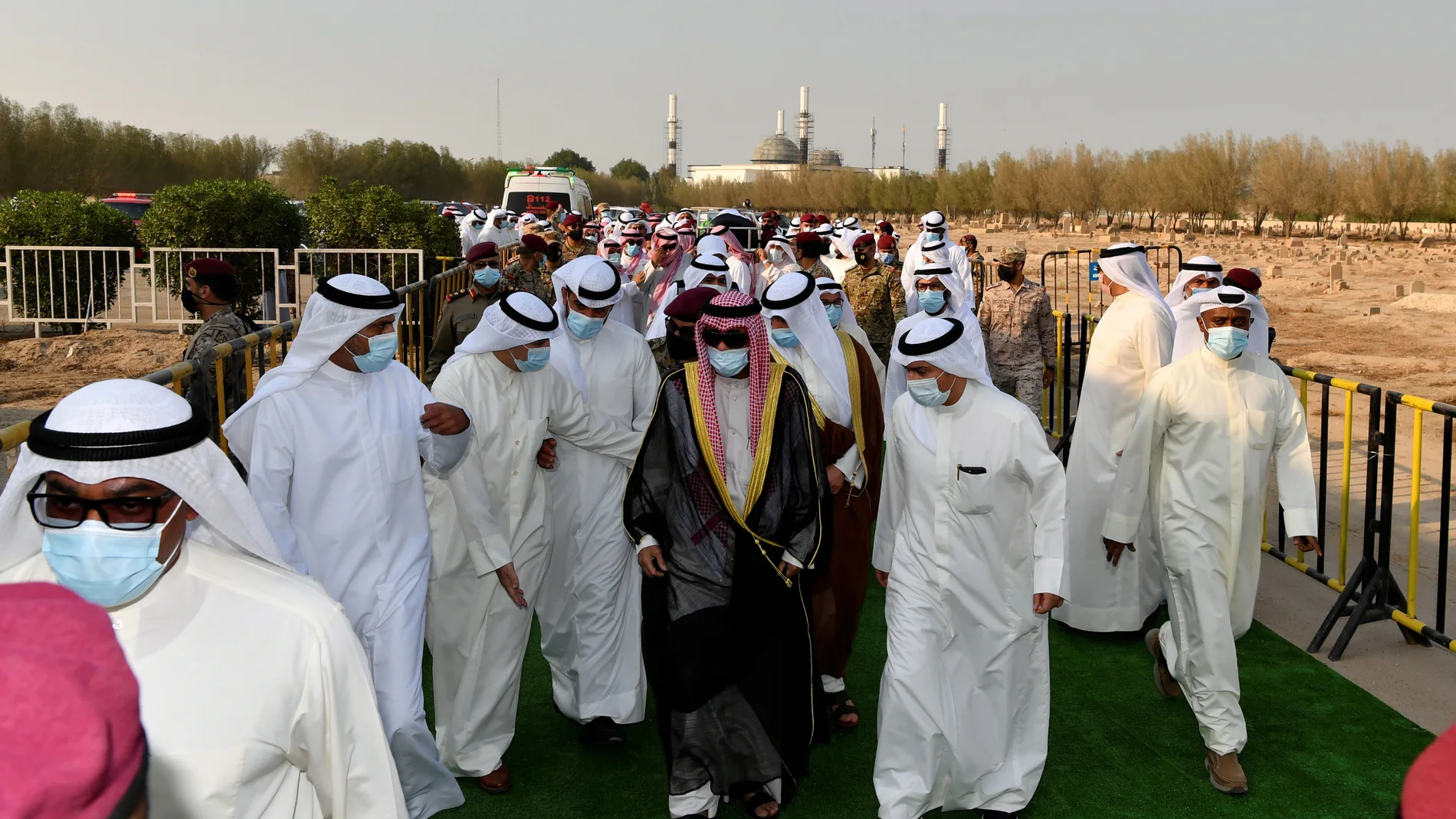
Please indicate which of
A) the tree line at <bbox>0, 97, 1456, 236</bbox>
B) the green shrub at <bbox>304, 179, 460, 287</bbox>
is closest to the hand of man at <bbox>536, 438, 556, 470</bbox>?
the green shrub at <bbox>304, 179, 460, 287</bbox>

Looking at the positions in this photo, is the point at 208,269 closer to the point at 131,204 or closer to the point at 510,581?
the point at 510,581

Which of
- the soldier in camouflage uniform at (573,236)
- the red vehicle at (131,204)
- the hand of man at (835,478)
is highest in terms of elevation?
the red vehicle at (131,204)

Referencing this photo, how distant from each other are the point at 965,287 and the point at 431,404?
7014mm

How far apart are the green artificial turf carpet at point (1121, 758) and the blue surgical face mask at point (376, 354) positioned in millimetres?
1560

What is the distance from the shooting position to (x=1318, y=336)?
2188cm

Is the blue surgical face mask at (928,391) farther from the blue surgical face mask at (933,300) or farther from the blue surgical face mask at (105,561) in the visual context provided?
the blue surgical face mask at (933,300)

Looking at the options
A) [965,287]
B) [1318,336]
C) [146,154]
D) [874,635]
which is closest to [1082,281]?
[1318,336]

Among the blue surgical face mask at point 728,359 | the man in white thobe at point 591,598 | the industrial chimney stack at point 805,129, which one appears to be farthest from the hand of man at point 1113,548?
the industrial chimney stack at point 805,129

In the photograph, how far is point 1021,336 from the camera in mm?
9266

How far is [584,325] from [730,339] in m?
1.25

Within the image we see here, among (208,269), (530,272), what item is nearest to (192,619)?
(208,269)

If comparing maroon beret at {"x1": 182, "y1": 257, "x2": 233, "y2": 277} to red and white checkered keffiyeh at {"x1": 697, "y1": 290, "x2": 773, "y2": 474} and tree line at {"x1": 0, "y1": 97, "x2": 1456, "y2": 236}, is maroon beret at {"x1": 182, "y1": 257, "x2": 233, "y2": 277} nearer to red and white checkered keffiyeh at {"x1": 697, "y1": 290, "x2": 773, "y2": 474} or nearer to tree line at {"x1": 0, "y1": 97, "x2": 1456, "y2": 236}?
red and white checkered keffiyeh at {"x1": 697, "y1": 290, "x2": 773, "y2": 474}

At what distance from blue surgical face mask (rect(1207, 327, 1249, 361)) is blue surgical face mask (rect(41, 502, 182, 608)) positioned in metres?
3.85

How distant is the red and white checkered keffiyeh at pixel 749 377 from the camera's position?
4297 mm
